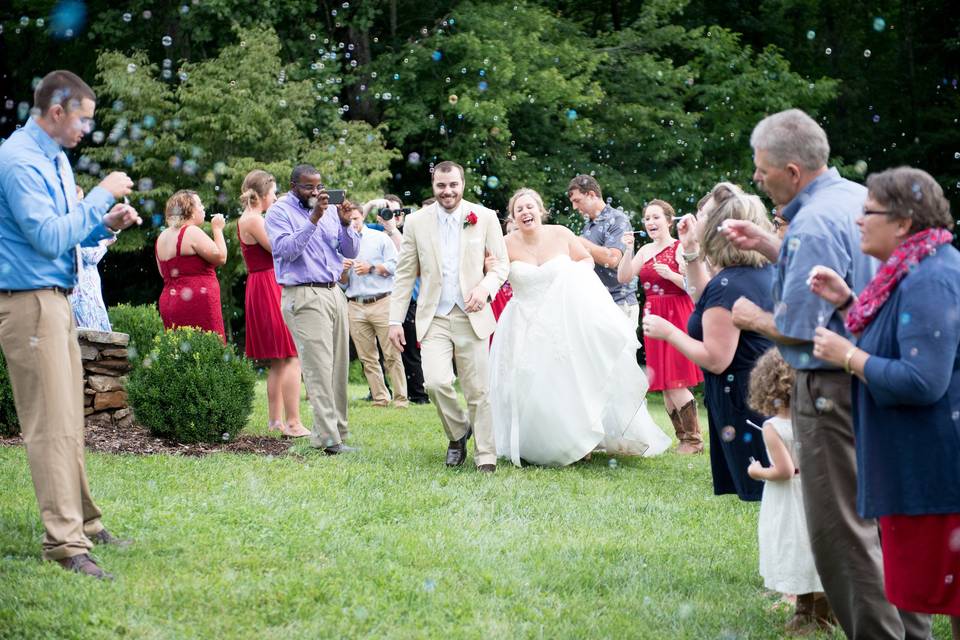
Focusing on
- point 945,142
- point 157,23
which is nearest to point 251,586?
point 157,23

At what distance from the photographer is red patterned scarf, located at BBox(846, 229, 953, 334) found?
10.9ft

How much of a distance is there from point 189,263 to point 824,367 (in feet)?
22.1

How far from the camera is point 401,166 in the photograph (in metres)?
23.3

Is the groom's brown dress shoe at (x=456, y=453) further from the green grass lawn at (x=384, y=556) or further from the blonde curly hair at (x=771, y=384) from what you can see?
the blonde curly hair at (x=771, y=384)

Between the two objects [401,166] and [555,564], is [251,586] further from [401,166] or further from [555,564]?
[401,166]

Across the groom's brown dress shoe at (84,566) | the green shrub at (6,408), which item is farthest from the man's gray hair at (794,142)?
the green shrub at (6,408)

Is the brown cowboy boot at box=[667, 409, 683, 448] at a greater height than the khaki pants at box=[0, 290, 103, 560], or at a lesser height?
lesser

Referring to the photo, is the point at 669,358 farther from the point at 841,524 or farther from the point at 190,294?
the point at 841,524

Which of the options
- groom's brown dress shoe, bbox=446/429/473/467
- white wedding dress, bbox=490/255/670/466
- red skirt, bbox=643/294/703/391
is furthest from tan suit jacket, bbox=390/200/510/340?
red skirt, bbox=643/294/703/391

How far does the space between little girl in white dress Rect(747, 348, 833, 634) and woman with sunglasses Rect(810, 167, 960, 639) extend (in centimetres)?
111

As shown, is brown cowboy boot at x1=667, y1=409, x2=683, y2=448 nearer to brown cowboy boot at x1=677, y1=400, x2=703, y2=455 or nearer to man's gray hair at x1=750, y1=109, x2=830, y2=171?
brown cowboy boot at x1=677, y1=400, x2=703, y2=455

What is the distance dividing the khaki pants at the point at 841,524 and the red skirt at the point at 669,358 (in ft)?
18.7

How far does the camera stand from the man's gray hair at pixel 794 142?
12.2ft

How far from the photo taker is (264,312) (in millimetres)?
A: 9289
